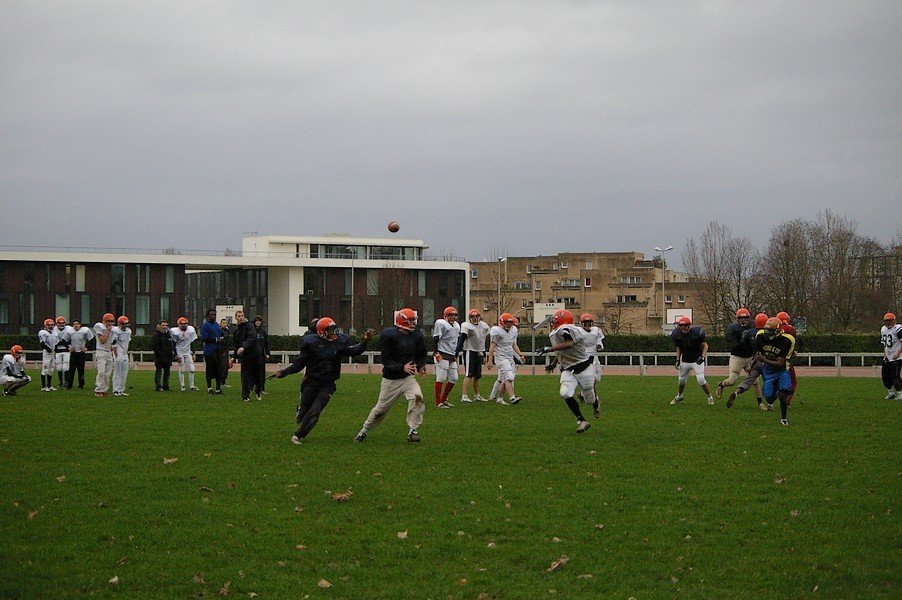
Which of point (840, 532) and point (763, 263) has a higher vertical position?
point (763, 263)

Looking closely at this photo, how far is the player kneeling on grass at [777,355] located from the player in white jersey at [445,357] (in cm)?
705

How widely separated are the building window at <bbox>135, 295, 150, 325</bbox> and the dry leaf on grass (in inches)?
3074

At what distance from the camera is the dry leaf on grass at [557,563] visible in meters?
8.82

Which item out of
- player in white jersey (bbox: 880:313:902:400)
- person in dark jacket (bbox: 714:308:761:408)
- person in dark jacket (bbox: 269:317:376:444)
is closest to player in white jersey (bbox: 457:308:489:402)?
person in dark jacket (bbox: 714:308:761:408)

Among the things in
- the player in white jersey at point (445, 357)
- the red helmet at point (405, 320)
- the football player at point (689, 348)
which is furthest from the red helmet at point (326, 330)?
the football player at point (689, 348)

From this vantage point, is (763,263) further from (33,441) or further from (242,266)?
(33,441)

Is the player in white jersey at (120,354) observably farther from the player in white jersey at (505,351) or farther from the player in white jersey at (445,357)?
the player in white jersey at (505,351)

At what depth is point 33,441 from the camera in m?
16.4

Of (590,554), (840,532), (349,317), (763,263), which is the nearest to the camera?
(590,554)

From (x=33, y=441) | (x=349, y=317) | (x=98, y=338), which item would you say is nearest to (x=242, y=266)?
(x=349, y=317)

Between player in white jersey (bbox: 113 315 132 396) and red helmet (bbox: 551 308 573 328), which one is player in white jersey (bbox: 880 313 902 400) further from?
player in white jersey (bbox: 113 315 132 396)

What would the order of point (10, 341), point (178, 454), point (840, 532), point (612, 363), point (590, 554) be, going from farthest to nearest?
point (10, 341) < point (612, 363) < point (178, 454) < point (840, 532) < point (590, 554)

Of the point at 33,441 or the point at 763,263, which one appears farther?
the point at 763,263

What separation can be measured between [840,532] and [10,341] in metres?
60.6
